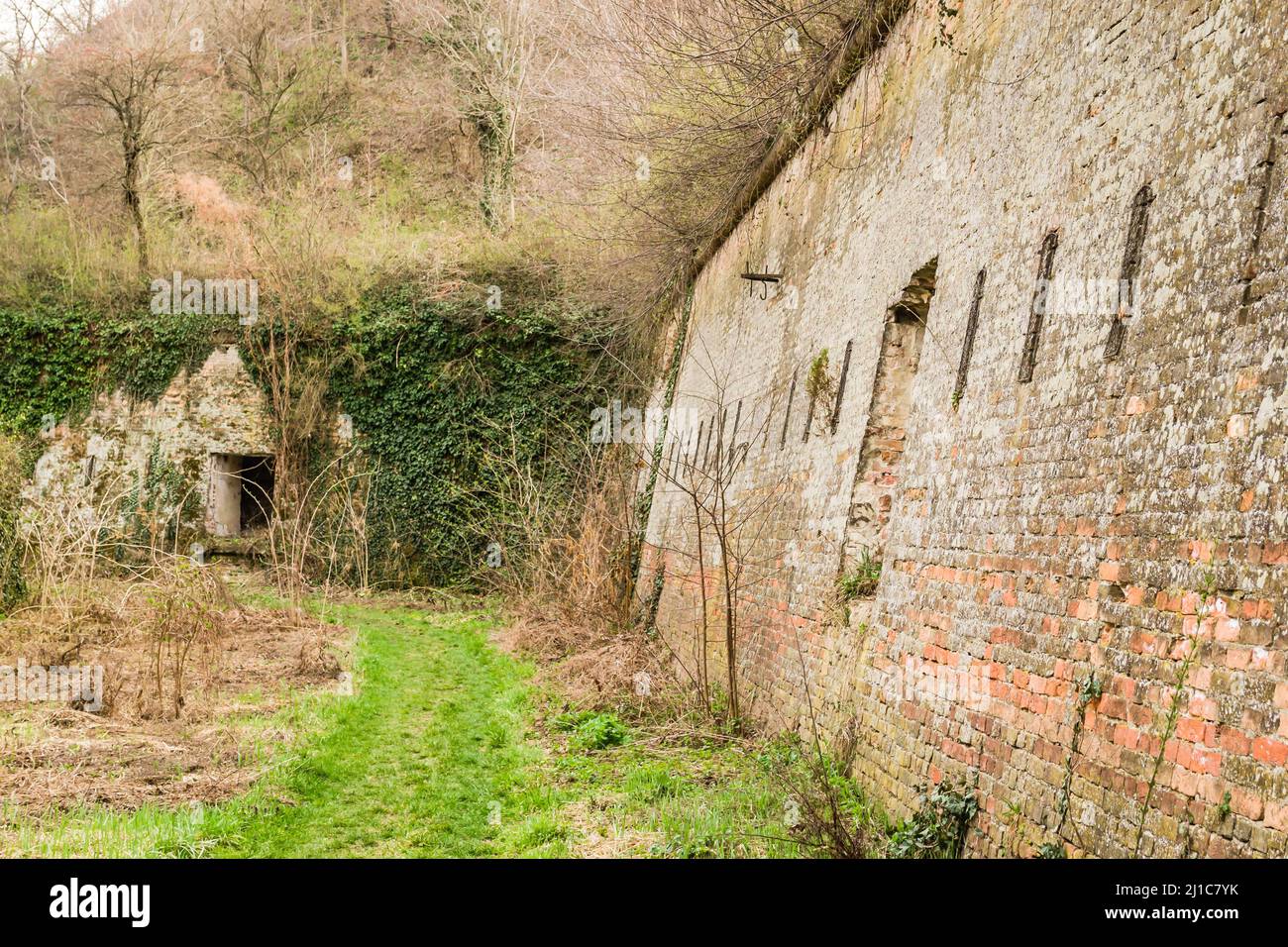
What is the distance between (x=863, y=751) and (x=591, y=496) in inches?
306

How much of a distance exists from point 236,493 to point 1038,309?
56.9 ft

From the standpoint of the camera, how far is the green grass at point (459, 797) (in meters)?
5.49

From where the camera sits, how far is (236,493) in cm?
1955

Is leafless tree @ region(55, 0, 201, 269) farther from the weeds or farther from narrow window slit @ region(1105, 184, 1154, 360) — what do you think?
narrow window slit @ region(1105, 184, 1154, 360)

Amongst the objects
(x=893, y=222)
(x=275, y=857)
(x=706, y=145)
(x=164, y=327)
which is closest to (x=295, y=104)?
(x=164, y=327)

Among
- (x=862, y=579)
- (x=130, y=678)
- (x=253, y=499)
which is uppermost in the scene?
(x=862, y=579)

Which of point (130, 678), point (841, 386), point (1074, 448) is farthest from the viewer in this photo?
point (130, 678)

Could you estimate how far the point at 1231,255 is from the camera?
11.8 ft

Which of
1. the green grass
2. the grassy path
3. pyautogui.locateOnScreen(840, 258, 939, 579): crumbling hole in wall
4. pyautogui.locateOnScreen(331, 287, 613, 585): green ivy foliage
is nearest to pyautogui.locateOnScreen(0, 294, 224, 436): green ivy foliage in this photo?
pyautogui.locateOnScreen(331, 287, 613, 585): green ivy foliage

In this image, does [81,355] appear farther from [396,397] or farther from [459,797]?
[459,797]

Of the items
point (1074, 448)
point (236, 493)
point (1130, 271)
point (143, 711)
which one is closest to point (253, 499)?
point (236, 493)

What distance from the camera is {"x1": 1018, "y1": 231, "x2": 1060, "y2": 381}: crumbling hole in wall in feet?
16.3
